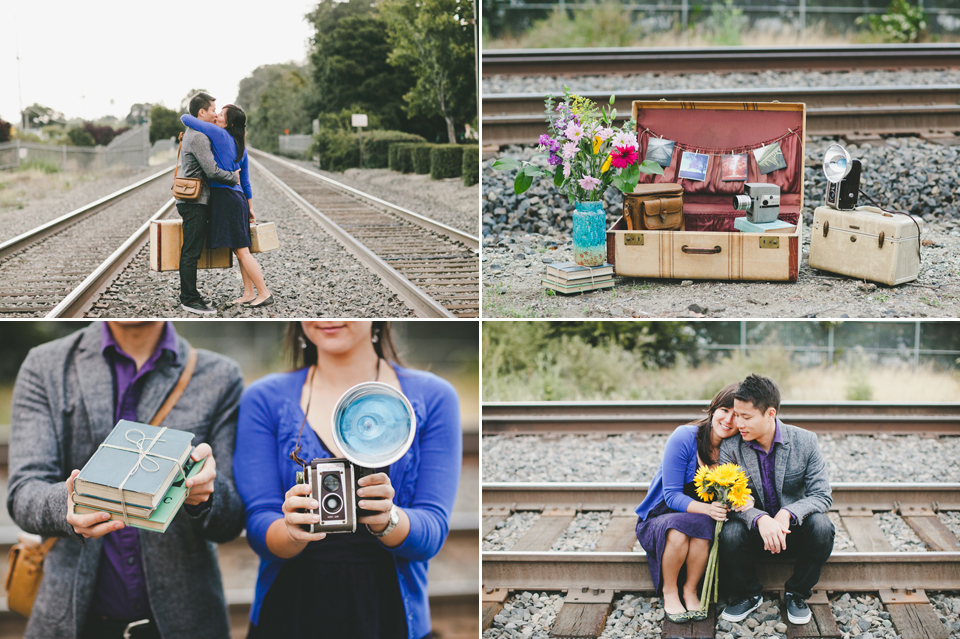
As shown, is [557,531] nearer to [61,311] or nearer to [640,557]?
[640,557]

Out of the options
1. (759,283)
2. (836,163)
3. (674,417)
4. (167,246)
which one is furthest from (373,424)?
(674,417)

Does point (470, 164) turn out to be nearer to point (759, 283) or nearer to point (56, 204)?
point (759, 283)

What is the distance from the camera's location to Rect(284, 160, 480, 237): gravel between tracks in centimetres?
414

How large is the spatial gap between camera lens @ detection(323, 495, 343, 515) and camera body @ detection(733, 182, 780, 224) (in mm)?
2714

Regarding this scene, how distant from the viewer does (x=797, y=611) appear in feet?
10.1

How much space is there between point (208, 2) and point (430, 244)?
68.6 inches

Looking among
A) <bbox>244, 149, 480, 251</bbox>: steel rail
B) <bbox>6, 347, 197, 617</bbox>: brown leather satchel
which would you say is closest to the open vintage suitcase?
<bbox>244, 149, 480, 251</bbox>: steel rail

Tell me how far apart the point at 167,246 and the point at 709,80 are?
14.9ft

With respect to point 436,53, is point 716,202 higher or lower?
lower

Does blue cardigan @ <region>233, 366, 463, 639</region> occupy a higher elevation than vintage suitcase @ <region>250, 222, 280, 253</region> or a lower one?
lower

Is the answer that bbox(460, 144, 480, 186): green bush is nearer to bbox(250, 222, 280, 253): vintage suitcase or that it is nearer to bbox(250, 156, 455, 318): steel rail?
bbox(250, 156, 455, 318): steel rail

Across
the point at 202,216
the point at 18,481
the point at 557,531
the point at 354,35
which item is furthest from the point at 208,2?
the point at 557,531

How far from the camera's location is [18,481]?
2623mm

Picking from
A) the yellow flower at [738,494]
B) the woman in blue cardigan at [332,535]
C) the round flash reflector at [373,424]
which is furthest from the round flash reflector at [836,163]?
the round flash reflector at [373,424]
